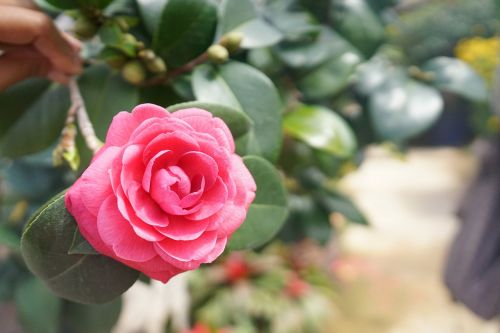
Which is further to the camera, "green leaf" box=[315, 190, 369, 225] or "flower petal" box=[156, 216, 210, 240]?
Result: "green leaf" box=[315, 190, 369, 225]

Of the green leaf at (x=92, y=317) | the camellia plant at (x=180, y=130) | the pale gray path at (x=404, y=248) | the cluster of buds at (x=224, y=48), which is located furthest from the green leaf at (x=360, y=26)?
the pale gray path at (x=404, y=248)

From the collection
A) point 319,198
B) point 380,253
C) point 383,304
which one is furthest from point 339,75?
point 380,253

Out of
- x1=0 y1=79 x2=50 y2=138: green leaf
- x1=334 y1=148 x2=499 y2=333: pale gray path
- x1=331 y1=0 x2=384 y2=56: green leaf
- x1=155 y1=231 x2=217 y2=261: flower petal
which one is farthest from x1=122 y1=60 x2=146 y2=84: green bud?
x1=334 y1=148 x2=499 y2=333: pale gray path

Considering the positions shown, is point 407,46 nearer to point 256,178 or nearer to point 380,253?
point 380,253

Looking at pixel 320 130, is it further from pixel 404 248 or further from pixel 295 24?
pixel 404 248

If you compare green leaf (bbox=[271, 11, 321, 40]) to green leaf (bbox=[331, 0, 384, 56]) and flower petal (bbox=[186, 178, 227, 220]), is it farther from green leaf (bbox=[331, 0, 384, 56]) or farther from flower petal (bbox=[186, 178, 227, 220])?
flower petal (bbox=[186, 178, 227, 220])

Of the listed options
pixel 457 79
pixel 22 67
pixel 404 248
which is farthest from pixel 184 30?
pixel 404 248

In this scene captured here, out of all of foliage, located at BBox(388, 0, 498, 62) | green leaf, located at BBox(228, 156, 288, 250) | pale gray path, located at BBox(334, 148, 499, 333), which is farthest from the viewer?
foliage, located at BBox(388, 0, 498, 62)
